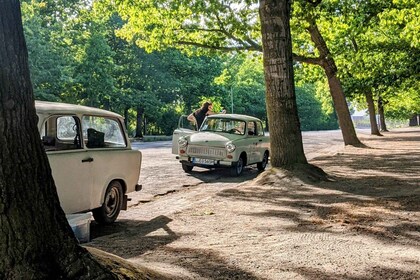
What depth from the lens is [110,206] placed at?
22.1 feet

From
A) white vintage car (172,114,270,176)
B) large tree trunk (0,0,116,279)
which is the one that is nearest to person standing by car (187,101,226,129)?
white vintage car (172,114,270,176)

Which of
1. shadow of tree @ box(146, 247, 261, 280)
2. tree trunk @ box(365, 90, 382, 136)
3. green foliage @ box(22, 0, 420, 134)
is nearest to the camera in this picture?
shadow of tree @ box(146, 247, 261, 280)

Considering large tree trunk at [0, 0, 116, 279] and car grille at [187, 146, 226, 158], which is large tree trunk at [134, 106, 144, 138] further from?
large tree trunk at [0, 0, 116, 279]

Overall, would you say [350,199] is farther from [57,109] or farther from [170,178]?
[170,178]

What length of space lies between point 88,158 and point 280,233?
104 inches

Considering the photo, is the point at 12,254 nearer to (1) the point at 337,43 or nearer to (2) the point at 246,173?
(2) the point at 246,173

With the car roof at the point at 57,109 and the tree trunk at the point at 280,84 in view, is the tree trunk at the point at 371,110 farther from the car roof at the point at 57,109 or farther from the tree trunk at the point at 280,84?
the car roof at the point at 57,109

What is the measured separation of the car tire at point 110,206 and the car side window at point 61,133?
0.94 meters

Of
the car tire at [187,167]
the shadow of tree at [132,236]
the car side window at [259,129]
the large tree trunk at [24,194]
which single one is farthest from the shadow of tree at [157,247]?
the car side window at [259,129]

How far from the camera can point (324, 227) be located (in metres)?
5.57

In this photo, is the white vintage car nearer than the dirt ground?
No

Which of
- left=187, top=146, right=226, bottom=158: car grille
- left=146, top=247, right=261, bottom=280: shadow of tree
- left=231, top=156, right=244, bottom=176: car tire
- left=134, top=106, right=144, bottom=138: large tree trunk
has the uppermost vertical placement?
left=134, top=106, right=144, bottom=138: large tree trunk

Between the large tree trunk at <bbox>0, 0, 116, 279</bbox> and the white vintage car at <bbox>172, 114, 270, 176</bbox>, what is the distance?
9570mm

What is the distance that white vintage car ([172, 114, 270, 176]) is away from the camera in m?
12.4
